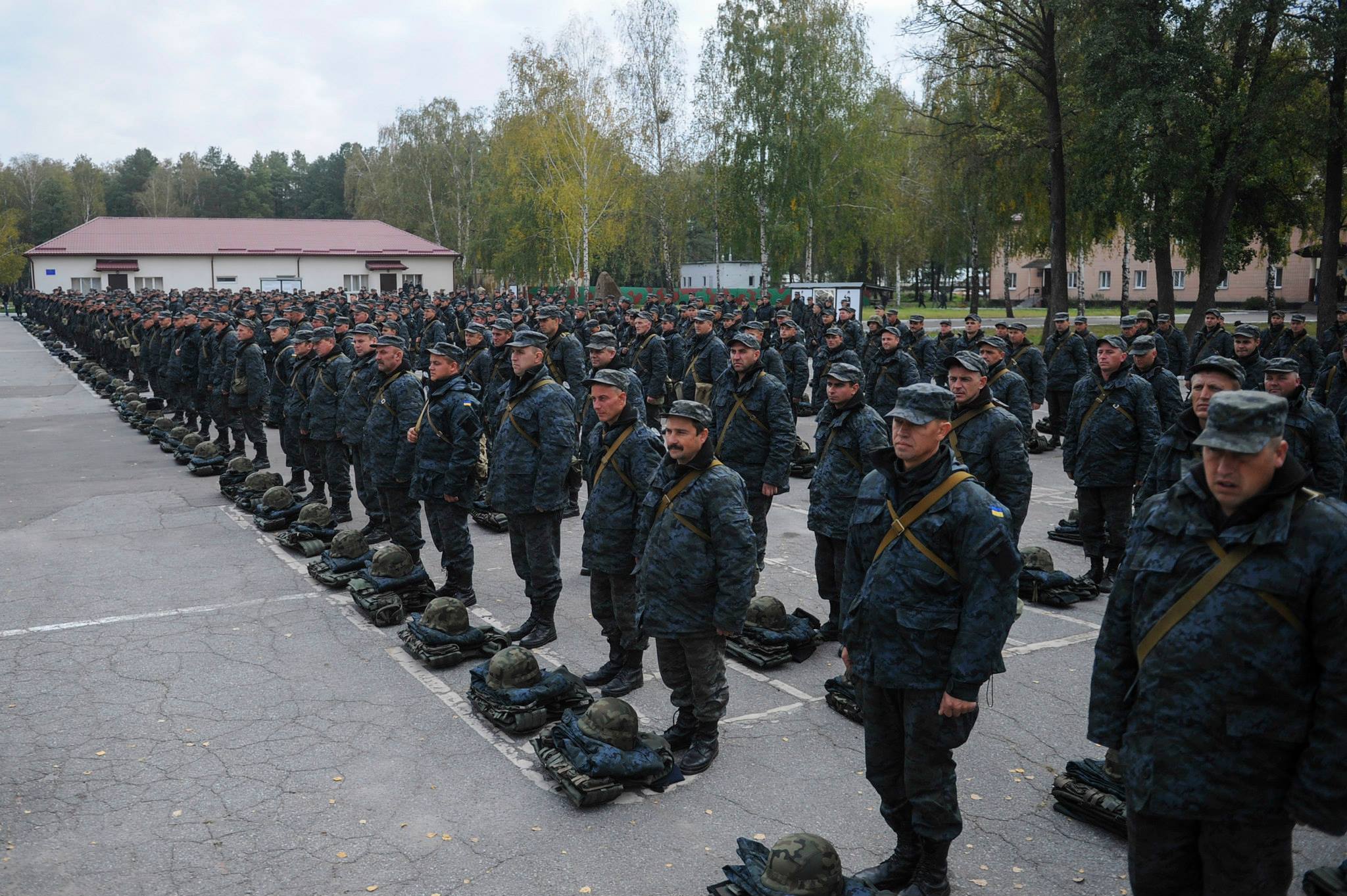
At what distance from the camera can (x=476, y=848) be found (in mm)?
4758

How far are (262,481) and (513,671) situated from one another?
705cm

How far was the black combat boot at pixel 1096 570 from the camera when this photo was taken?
28.6 ft

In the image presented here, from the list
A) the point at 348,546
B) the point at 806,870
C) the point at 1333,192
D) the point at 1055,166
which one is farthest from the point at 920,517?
the point at 1055,166

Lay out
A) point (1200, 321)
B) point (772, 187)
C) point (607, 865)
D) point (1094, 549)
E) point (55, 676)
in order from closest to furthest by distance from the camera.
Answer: point (607, 865)
point (55, 676)
point (1094, 549)
point (1200, 321)
point (772, 187)

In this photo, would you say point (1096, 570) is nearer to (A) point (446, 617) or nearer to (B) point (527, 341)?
(B) point (527, 341)

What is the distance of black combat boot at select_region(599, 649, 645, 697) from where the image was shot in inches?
260

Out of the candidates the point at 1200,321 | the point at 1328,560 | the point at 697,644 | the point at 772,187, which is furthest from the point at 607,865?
the point at 772,187

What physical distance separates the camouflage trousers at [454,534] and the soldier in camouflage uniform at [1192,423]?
5322mm

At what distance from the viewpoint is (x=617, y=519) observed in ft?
21.1

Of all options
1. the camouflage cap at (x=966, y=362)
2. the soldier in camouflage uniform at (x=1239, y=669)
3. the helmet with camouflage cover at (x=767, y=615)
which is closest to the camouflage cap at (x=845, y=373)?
the camouflage cap at (x=966, y=362)

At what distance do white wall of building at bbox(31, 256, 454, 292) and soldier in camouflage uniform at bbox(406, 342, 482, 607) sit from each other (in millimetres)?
Result: 55765

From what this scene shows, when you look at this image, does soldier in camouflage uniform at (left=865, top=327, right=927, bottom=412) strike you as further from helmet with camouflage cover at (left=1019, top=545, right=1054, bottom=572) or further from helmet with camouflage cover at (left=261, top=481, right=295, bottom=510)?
helmet with camouflage cover at (left=261, top=481, right=295, bottom=510)

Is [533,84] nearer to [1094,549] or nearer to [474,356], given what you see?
[474,356]

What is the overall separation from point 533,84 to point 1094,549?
146ft
